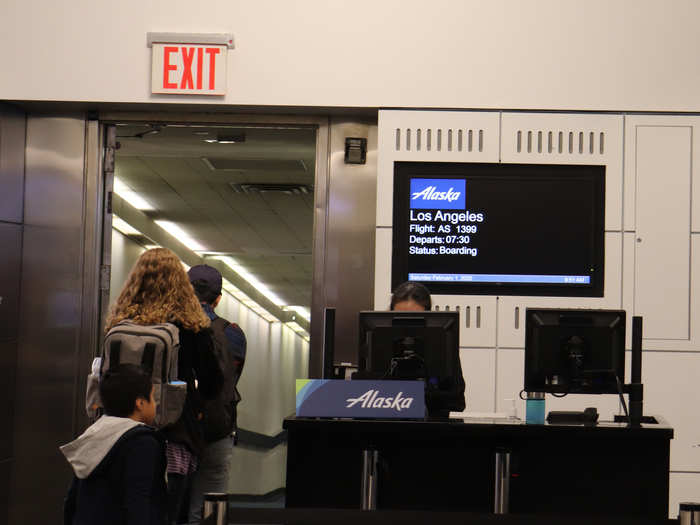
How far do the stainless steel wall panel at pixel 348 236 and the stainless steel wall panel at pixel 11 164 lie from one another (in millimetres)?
1816

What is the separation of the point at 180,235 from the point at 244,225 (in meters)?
1.16

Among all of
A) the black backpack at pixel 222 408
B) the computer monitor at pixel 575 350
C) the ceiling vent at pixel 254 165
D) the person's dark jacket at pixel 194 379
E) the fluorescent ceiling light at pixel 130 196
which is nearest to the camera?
the person's dark jacket at pixel 194 379

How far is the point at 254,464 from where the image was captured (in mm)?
14211

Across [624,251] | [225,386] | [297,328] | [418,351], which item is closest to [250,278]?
[297,328]

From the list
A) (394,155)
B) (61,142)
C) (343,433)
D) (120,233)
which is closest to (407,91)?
(394,155)

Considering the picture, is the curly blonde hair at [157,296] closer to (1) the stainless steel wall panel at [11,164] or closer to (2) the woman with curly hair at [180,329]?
(2) the woman with curly hair at [180,329]

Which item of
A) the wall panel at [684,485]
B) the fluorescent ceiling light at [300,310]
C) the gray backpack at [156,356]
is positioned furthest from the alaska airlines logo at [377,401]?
the fluorescent ceiling light at [300,310]

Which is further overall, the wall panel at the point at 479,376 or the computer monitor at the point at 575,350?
the wall panel at the point at 479,376

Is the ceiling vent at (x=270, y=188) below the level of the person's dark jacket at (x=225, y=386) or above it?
above

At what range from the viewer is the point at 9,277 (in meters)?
6.35

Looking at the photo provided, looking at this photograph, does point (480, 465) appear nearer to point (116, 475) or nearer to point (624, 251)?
point (116, 475)

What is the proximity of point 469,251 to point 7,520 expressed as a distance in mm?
3069

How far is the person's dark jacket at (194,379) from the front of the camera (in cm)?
416

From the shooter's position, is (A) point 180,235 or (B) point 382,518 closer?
(B) point 382,518
